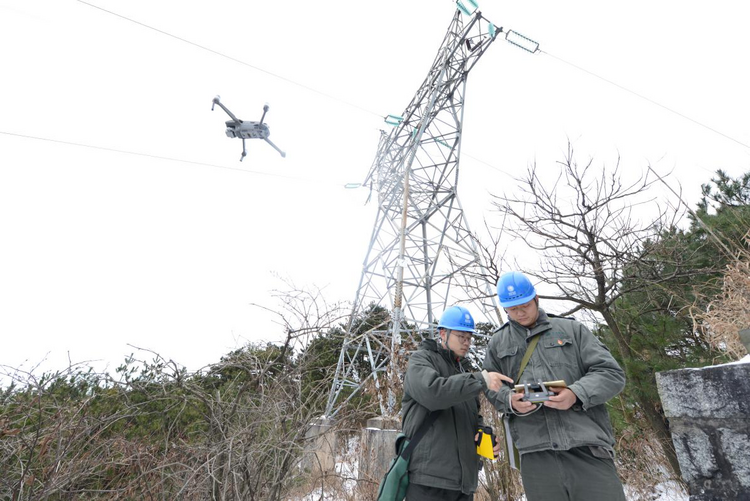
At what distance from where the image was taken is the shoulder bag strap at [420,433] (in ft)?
7.42

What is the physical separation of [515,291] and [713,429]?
47.8 inches

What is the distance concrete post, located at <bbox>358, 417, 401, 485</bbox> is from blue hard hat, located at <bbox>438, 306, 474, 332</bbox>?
247cm

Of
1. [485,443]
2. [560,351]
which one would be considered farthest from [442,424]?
[560,351]

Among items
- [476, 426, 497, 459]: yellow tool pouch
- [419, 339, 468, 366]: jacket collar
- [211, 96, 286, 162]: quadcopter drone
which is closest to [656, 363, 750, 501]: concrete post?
[476, 426, 497, 459]: yellow tool pouch

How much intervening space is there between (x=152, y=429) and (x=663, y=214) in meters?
6.26

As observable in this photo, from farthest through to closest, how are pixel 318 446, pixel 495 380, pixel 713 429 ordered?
pixel 318 446, pixel 495 380, pixel 713 429

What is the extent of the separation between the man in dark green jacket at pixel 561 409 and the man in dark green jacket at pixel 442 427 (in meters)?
0.19

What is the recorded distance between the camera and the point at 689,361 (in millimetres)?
4094

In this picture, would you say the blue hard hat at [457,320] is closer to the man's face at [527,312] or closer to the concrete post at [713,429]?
the man's face at [527,312]

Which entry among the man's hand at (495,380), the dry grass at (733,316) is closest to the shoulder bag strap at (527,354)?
the man's hand at (495,380)

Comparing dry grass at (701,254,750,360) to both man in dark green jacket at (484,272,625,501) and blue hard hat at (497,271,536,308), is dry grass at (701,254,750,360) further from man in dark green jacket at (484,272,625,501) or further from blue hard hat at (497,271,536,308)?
blue hard hat at (497,271,536,308)

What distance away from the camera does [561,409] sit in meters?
1.92

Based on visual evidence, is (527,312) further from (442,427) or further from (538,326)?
(442,427)

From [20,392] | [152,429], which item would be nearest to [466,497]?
[20,392]
